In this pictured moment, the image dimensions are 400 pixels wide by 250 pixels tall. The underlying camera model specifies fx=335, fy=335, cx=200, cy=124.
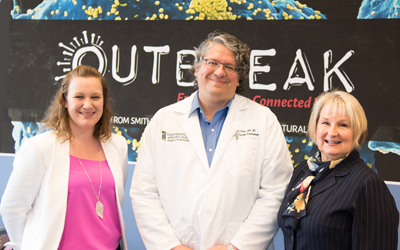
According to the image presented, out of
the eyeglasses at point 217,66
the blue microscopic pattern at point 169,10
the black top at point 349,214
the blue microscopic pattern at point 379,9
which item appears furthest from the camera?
the blue microscopic pattern at point 169,10

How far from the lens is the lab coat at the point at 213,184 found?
1697mm

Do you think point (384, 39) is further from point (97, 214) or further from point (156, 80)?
point (97, 214)

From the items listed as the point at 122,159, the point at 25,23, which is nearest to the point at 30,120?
the point at 25,23

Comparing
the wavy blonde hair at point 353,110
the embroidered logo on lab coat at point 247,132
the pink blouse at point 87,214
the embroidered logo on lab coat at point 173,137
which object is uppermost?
the wavy blonde hair at point 353,110

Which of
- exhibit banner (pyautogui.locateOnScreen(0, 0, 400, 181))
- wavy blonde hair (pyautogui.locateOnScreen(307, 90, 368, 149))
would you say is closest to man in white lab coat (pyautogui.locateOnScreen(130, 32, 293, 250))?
wavy blonde hair (pyautogui.locateOnScreen(307, 90, 368, 149))

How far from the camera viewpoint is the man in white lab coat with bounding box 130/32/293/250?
1701mm

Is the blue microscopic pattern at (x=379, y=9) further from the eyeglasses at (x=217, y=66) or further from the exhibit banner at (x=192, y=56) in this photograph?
the eyeglasses at (x=217, y=66)

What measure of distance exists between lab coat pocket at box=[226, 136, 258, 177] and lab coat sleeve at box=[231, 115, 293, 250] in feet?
0.23

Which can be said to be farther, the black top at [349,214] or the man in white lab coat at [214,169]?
the man in white lab coat at [214,169]

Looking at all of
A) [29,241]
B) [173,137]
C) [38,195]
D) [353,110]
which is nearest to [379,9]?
[353,110]

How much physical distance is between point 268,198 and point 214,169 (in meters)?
0.32

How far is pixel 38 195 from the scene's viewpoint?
158 cm

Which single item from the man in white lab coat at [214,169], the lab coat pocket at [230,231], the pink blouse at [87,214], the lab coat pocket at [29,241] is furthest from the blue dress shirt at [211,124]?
the lab coat pocket at [29,241]

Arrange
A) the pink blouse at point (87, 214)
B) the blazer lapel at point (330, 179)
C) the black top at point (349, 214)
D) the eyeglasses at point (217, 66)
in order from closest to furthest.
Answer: the black top at point (349, 214)
the blazer lapel at point (330, 179)
the pink blouse at point (87, 214)
the eyeglasses at point (217, 66)
